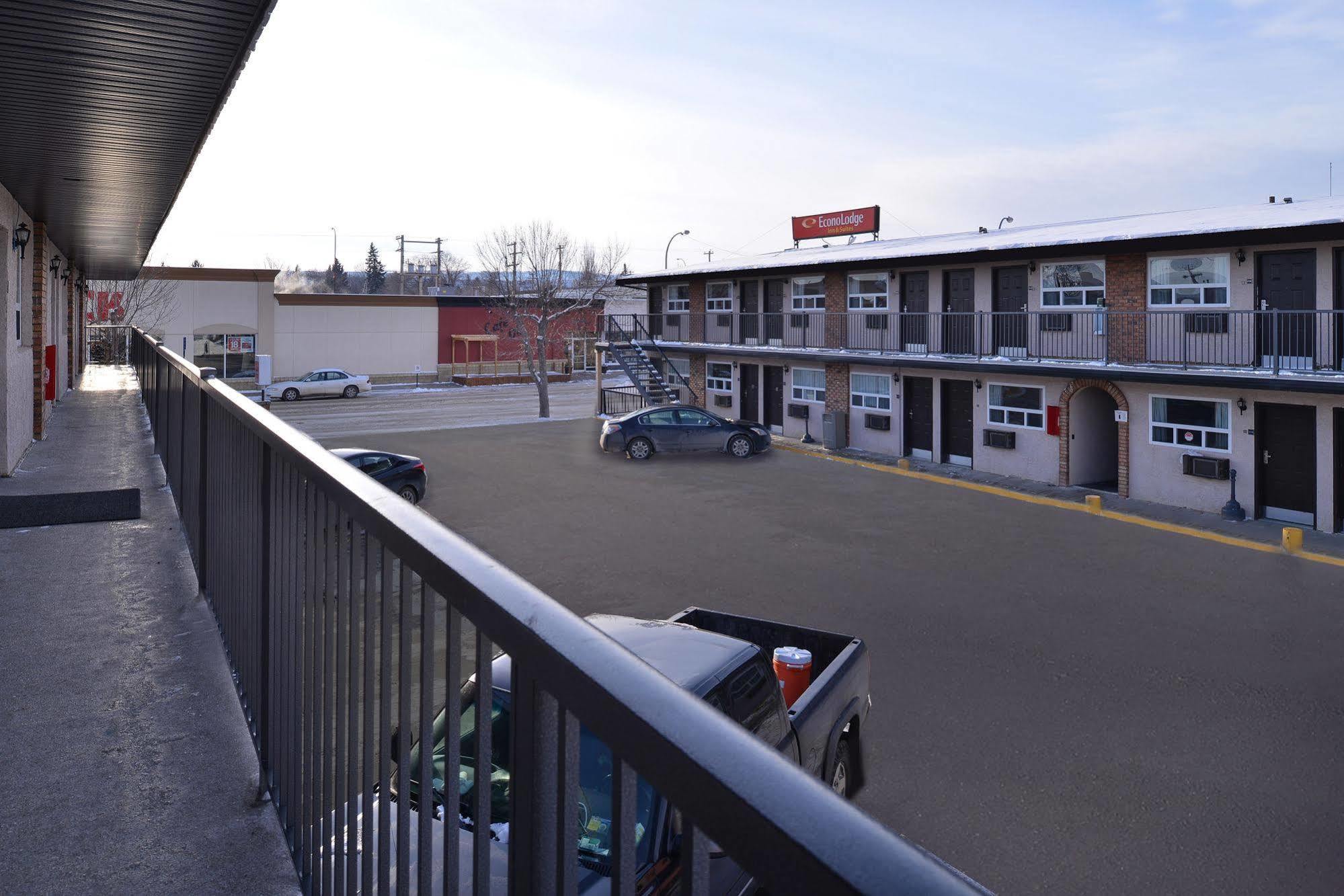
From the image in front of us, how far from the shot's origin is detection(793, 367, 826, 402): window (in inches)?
1479

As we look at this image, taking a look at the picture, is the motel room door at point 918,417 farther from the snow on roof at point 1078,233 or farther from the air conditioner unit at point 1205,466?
the air conditioner unit at point 1205,466

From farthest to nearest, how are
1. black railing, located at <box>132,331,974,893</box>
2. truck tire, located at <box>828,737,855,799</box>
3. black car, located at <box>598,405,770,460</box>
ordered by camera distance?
black car, located at <box>598,405,770,460</box>
truck tire, located at <box>828,737,855,799</box>
black railing, located at <box>132,331,974,893</box>

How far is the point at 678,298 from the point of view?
45.9 meters

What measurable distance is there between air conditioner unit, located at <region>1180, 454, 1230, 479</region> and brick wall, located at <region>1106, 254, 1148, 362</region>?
2.71 m

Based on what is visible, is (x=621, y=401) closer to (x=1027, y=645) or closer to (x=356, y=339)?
(x=356, y=339)

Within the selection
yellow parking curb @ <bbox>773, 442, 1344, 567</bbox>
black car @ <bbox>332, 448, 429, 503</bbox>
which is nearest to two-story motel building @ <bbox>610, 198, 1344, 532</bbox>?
yellow parking curb @ <bbox>773, 442, 1344, 567</bbox>

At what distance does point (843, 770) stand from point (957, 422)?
25.4m

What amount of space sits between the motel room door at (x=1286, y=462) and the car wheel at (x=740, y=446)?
46.6ft

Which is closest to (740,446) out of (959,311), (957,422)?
(957,422)

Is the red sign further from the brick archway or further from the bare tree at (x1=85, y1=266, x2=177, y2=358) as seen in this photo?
the bare tree at (x1=85, y1=266, x2=177, y2=358)

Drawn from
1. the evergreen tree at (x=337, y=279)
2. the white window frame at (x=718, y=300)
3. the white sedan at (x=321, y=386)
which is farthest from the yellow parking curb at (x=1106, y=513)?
the evergreen tree at (x=337, y=279)

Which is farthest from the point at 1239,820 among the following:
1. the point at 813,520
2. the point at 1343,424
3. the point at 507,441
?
the point at 507,441

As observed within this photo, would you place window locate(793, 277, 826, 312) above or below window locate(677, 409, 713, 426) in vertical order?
above

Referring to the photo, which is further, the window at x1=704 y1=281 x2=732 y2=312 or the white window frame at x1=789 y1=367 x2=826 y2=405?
the window at x1=704 y1=281 x2=732 y2=312
